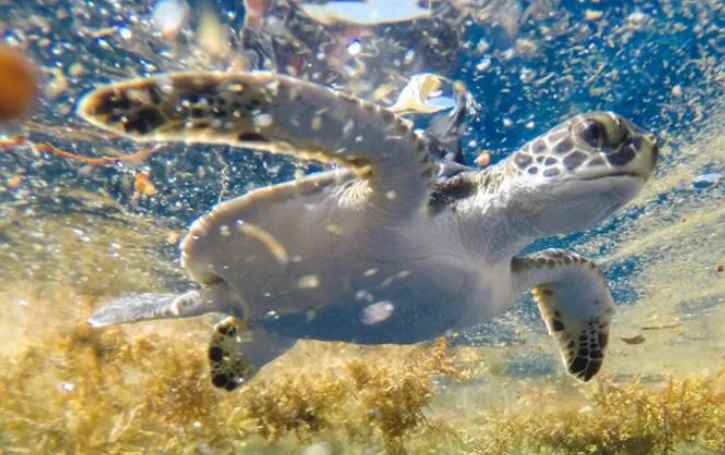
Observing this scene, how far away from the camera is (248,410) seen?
6.16m

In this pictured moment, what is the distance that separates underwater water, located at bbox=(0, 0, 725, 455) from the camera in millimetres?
5043

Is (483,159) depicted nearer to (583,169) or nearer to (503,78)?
(503,78)

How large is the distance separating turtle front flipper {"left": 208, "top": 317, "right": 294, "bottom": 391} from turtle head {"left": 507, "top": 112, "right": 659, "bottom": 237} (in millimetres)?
3085

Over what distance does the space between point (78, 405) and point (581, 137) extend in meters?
5.17

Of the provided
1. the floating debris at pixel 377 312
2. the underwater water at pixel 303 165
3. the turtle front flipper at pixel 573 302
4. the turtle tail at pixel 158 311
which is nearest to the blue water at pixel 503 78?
the underwater water at pixel 303 165

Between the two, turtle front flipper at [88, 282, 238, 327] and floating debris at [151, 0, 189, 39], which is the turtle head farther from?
floating debris at [151, 0, 189, 39]

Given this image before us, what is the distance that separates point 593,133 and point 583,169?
253mm

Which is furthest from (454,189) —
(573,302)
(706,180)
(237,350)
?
(706,180)

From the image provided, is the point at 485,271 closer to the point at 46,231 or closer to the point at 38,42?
the point at 38,42

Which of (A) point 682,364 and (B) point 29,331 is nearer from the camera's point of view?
(B) point 29,331

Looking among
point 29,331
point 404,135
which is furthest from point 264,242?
point 29,331

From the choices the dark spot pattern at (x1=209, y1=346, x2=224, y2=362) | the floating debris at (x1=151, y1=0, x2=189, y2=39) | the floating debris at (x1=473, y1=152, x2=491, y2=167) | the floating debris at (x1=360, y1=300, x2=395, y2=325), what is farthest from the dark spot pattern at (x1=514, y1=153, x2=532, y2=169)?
the floating debris at (x1=473, y1=152, x2=491, y2=167)

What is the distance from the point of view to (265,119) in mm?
2799

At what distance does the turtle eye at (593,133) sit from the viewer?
3.41m
